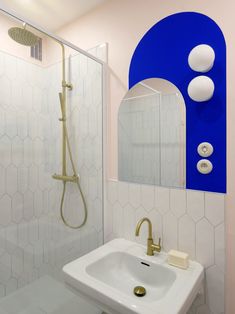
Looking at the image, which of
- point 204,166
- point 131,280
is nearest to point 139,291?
point 131,280

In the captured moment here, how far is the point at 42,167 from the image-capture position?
1680 mm

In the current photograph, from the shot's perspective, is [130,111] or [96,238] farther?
[96,238]

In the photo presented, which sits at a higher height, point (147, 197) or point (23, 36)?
point (23, 36)

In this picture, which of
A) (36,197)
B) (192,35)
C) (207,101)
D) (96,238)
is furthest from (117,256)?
(192,35)

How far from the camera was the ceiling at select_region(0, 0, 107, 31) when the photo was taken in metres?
1.61

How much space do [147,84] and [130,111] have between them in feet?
0.69

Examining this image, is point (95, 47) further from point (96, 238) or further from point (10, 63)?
point (96, 238)

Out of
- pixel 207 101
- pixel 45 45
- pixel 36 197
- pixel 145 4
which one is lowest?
pixel 36 197

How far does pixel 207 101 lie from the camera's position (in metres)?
1.15

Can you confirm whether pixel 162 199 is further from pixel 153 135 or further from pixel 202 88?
pixel 202 88

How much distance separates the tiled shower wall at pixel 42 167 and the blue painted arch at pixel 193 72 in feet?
1.58

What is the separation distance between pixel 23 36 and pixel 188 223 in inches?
59.7

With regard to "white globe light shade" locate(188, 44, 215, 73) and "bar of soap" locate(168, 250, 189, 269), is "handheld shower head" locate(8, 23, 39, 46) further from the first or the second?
"bar of soap" locate(168, 250, 189, 269)

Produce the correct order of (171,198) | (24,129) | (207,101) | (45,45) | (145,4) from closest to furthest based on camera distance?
(207,101) < (171,198) < (145,4) < (45,45) < (24,129)
